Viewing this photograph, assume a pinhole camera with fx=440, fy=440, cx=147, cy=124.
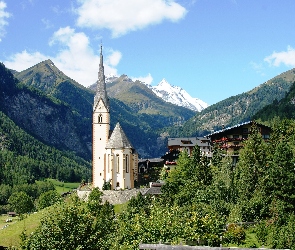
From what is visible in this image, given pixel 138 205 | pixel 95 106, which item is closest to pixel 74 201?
pixel 138 205

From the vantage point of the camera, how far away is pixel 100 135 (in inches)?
4008

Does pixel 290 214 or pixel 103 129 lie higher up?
pixel 103 129

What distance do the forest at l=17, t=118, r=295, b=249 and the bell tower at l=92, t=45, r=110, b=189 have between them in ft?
86.8

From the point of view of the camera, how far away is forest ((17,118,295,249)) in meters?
29.5

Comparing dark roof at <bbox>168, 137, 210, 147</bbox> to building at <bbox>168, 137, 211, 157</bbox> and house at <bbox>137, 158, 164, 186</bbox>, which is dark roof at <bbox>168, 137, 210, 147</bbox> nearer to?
building at <bbox>168, 137, 211, 157</bbox>

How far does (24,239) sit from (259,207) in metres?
31.7

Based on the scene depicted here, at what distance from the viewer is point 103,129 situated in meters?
102

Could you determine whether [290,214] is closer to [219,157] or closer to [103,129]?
[219,157]

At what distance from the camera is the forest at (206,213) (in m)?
29.5

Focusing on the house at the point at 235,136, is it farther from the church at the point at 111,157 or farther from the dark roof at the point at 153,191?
the church at the point at 111,157

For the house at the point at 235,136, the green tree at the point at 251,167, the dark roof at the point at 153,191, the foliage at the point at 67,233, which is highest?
the house at the point at 235,136

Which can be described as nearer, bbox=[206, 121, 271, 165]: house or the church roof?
bbox=[206, 121, 271, 165]: house

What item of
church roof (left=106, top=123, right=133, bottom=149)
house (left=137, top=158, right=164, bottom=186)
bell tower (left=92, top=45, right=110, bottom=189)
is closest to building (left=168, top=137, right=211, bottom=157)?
house (left=137, top=158, right=164, bottom=186)

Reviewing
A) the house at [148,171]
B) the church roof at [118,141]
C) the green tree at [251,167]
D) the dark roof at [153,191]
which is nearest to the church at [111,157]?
the church roof at [118,141]
